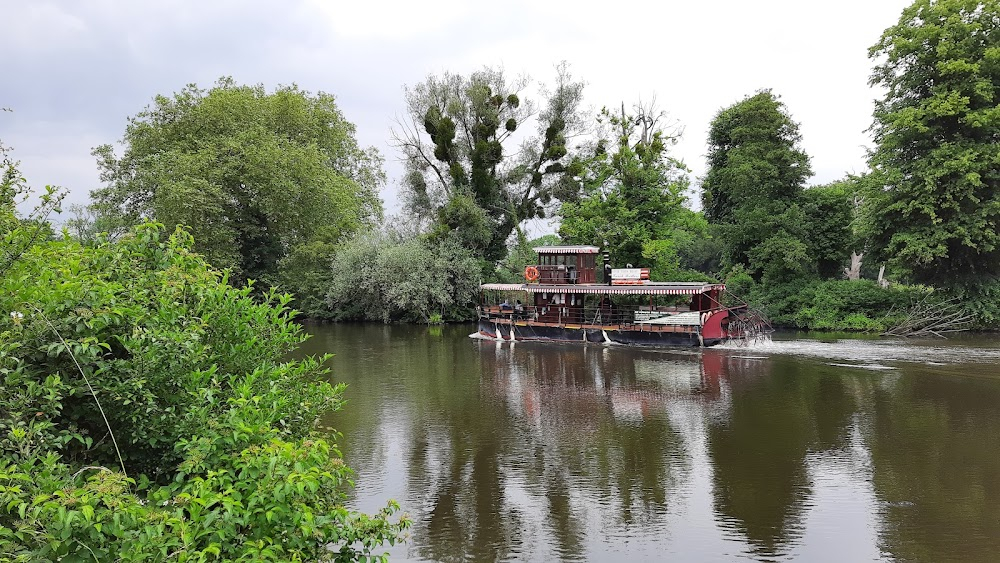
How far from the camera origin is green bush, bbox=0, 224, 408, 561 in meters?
3.65

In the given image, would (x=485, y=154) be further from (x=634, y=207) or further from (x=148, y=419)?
(x=148, y=419)

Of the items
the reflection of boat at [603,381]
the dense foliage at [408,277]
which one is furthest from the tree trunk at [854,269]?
the dense foliage at [408,277]

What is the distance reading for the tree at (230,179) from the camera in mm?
32438

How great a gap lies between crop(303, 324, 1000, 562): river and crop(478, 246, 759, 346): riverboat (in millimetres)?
4058

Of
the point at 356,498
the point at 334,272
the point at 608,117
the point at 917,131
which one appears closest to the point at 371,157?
the point at 334,272

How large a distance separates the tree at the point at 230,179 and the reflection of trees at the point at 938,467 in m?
28.1

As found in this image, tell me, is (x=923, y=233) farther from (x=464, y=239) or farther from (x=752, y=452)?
(x=464, y=239)

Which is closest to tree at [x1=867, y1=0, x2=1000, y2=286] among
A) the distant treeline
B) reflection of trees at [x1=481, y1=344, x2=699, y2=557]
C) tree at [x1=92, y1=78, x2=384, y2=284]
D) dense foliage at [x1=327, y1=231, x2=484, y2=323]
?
the distant treeline

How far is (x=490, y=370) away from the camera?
74.0 feet

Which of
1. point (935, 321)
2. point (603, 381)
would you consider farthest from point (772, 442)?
point (935, 321)

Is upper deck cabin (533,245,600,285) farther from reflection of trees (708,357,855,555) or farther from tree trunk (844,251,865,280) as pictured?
tree trunk (844,251,865,280)

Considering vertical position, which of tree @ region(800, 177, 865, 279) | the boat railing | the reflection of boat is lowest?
the reflection of boat

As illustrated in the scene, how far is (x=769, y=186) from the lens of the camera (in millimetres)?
33562

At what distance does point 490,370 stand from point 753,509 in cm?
1369
